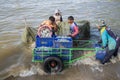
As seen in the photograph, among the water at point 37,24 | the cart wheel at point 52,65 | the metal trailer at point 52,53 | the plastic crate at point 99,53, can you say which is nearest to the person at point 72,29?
the metal trailer at point 52,53

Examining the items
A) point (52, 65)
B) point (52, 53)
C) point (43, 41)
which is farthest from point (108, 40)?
point (43, 41)

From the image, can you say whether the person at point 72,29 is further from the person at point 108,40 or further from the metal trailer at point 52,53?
the person at point 108,40

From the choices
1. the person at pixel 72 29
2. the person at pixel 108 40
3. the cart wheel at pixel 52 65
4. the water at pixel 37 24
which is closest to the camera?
the cart wheel at pixel 52 65

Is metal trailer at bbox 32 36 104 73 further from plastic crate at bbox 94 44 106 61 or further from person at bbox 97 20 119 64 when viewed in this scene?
person at bbox 97 20 119 64

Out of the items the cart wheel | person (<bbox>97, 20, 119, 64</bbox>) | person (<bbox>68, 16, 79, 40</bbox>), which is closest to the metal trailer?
the cart wheel

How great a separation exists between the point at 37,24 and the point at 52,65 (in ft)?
22.9

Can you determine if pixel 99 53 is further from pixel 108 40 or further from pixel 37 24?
pixel 37 24

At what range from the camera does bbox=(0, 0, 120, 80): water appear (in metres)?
9.34

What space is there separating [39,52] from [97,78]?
2.30 m

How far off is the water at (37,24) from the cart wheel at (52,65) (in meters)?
0.23

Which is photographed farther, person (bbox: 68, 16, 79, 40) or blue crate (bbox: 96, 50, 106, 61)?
person (bbox: 68, 16, 79, 40)

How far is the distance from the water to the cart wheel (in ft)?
0.74

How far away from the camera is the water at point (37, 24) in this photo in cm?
934

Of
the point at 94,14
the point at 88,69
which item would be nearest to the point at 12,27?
the point at 94,14
